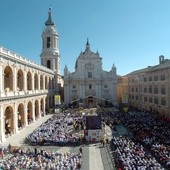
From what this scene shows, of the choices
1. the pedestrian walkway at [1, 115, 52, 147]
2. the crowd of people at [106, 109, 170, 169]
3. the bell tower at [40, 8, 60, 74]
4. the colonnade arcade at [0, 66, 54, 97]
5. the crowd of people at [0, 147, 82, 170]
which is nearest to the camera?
the crowd of people at [0, 147, 82, 170]

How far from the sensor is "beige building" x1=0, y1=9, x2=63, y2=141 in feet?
128

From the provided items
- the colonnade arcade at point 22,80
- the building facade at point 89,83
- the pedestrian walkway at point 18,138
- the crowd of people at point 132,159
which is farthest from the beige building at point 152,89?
the pedestrian walkway at point 18,138

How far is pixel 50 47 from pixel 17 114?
134ft

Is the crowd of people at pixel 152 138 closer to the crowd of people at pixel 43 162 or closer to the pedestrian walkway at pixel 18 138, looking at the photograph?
the crowd of people at pixel 43 162

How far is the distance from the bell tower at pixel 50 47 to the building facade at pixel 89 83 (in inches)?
177

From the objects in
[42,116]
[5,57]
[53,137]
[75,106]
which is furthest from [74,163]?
[75,106]

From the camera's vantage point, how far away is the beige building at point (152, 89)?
53.3 meters

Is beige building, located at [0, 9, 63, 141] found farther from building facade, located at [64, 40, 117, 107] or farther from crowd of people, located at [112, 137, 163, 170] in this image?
crowd of people, located at [112, 137, 163, 170]

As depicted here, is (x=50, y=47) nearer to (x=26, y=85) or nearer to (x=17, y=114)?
(x=26, y=85)

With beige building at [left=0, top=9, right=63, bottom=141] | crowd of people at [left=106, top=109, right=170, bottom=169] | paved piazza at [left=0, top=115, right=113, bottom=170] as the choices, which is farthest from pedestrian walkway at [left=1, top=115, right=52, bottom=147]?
crowd of people at [left=106, top=109, right=170, bottom=169]

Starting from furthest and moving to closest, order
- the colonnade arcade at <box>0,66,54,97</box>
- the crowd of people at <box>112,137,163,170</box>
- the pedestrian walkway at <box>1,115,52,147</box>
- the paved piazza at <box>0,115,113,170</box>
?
the colonnade arcade at <box>0,66,54,97</box> < the pedestrian walkway at <box>1,115,52,147</box> < the paved piazza at <box>0,115,113,170</box> < the crowd of people at <box>112,137,163,170</box>

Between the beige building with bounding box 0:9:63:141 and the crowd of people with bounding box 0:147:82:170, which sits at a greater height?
the beige building with bounding box 0:9:63:141

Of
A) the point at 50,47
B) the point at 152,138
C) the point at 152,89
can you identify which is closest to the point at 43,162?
the point at 152,138

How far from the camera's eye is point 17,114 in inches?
1743
